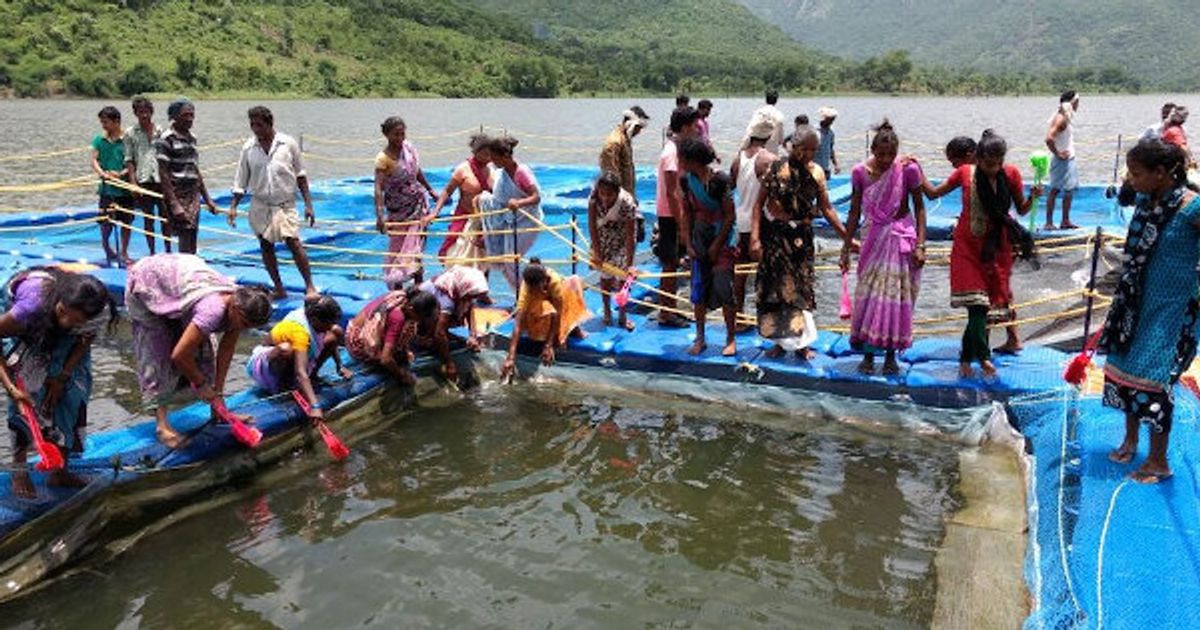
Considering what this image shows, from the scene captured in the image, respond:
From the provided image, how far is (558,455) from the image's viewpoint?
5.38m

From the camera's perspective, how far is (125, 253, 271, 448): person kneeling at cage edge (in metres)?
4.30

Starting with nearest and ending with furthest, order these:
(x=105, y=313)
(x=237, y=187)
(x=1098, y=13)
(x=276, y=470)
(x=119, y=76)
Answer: (x=105, y=313) < (x=276, y=470) < (x=237, y=187) < (x=119, y=76) < (x=1098, y=13)

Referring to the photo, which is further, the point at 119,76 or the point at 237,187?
the point at 119,76

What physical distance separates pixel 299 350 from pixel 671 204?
9.32ft

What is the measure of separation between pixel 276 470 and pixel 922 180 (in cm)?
406

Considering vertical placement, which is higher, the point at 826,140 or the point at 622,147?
the point at 622,147

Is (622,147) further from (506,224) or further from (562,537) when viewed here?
(562,537)

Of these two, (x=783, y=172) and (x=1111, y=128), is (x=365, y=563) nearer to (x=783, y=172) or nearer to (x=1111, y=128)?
(x=783, y=172)

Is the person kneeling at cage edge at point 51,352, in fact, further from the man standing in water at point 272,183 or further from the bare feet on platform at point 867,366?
the bare feet on platform at point 867,366

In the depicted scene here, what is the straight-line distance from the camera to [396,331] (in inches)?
237

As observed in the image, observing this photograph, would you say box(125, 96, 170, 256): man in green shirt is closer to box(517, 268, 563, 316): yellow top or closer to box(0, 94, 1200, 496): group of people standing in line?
box(0, 94, 1200, 496): group of people standing in line

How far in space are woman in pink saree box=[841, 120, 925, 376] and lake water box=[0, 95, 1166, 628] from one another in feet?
2.09

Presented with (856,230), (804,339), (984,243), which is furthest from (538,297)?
(984,243)

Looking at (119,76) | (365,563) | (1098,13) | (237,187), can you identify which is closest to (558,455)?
(365,563)
